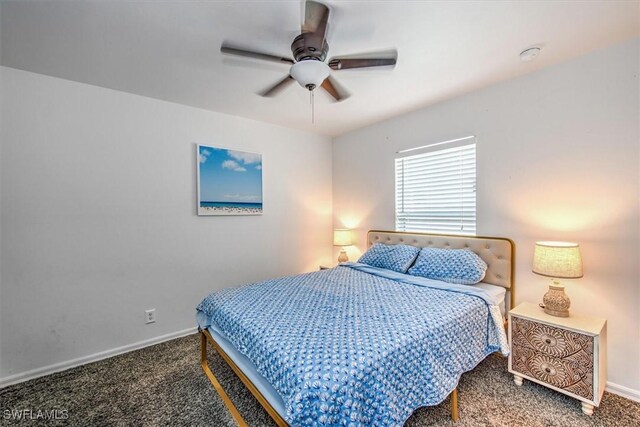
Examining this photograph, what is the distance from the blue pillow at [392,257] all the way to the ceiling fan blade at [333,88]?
1.64 m

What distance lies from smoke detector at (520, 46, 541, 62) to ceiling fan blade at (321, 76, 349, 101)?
1.30 m

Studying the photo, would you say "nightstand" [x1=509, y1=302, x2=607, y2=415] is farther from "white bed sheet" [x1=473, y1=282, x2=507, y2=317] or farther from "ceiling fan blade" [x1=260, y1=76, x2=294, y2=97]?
"ceiling fan blade" [x1=260, y1=76, x2=294, y2=97]

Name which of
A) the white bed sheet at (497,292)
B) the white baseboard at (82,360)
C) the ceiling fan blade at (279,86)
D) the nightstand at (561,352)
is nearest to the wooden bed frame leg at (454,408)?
the nightstand at (561,352)

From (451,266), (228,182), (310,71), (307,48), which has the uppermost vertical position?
(307,48)

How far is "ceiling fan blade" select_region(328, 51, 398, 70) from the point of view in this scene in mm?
1599

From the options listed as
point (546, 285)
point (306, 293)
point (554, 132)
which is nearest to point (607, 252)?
point (546, 285)

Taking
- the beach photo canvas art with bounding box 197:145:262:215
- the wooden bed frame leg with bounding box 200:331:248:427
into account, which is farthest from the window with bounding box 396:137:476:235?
the wooden bed frame leg with bounding box 200:331:248:427

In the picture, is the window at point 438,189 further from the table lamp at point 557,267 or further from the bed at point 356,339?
the table lamp at point 557,267

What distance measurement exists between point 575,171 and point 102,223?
12.9 feet

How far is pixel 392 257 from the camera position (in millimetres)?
2830

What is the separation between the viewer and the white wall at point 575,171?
185cm

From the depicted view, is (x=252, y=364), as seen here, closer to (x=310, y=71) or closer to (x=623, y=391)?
(x=310, y=71)

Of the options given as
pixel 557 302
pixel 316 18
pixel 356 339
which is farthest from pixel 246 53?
pixel 557 302

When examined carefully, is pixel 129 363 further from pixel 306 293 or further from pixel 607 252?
pixel 607 252
